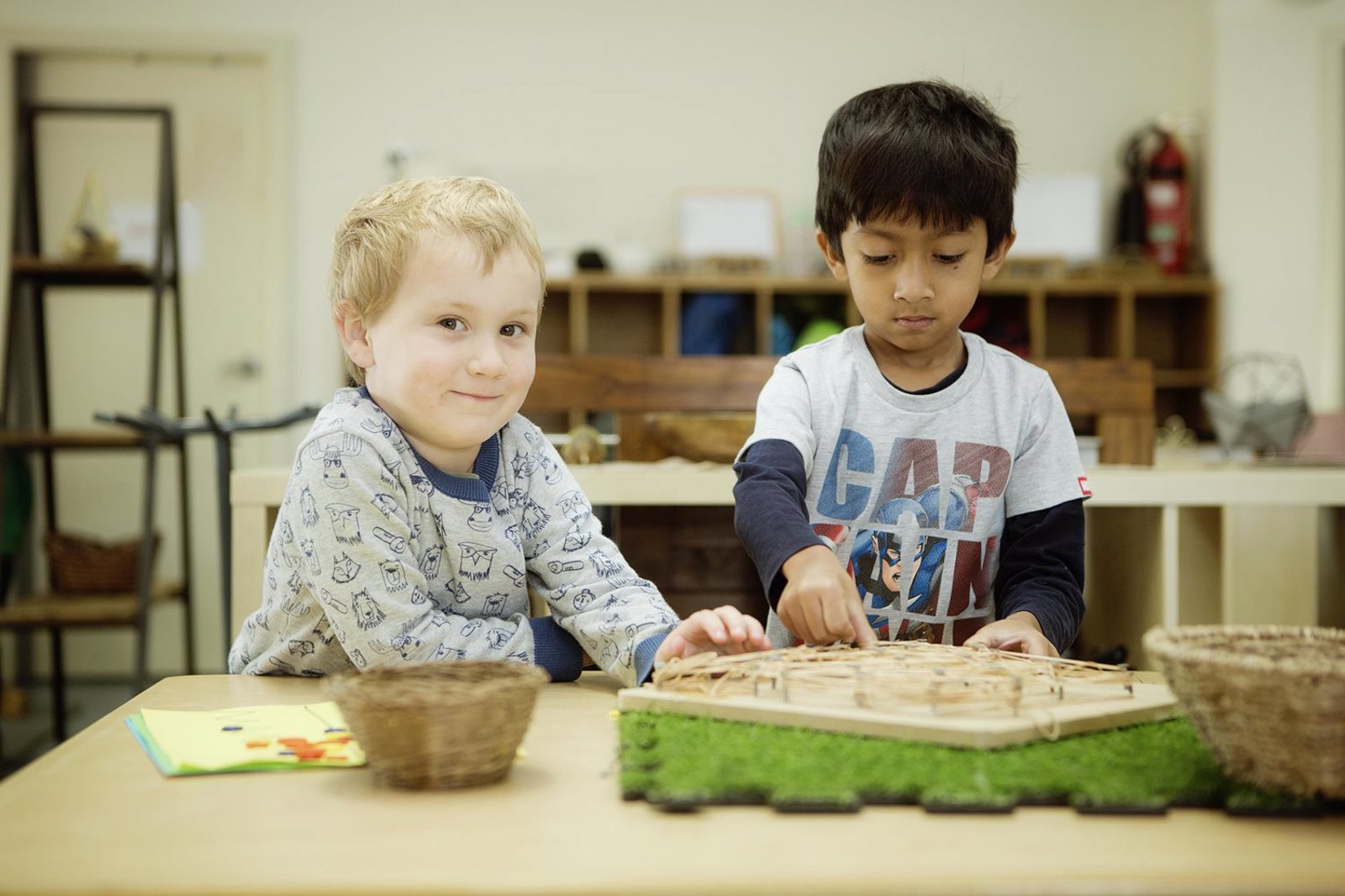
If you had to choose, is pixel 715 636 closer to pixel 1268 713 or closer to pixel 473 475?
pixel 473 475

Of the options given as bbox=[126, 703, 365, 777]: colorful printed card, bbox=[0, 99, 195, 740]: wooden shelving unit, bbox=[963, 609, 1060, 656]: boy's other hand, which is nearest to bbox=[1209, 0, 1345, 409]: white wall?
bbox=[0, 99, 195, 740]: wooden shelving unit

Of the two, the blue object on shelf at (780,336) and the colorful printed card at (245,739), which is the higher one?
the blue object on shelf at (780,336)

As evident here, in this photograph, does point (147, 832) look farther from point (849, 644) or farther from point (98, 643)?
point (98, 643)

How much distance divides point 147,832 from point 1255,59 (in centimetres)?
564

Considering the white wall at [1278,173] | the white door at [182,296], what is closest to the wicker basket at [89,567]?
the white door at [182,296]

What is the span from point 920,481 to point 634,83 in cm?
437

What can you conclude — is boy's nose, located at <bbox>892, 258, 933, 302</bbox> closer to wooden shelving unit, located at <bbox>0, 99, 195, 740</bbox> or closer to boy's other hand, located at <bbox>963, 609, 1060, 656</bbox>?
boy's other hand, located at <bbox>963, 609, 1060, 656</bbox>

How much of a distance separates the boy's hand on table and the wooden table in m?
0.26

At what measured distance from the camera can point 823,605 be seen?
0.99 meters

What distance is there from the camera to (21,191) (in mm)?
3906

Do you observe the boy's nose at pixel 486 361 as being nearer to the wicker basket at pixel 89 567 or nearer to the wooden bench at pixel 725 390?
the wooden bench at pixel 725 390

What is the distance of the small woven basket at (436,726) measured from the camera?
2.19 feet

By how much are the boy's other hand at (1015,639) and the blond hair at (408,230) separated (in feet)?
1.68

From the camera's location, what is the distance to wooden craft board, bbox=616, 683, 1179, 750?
74 centimetres
